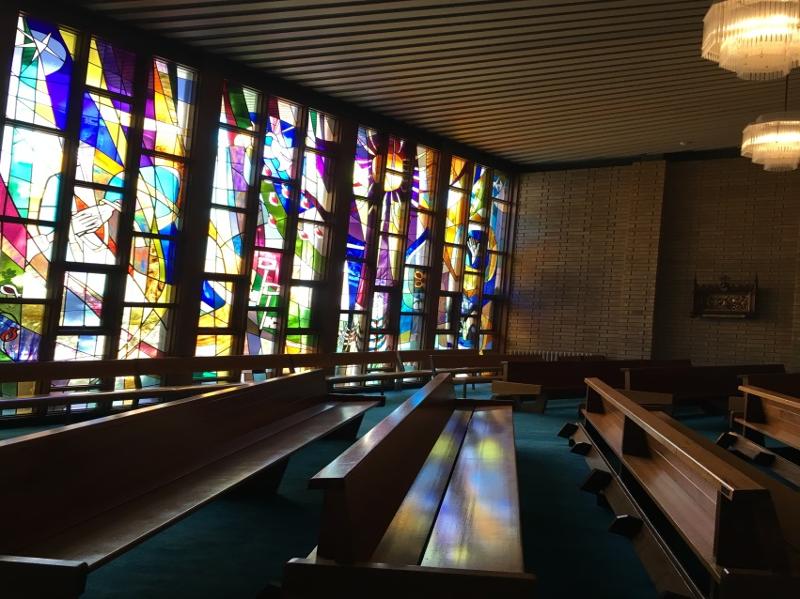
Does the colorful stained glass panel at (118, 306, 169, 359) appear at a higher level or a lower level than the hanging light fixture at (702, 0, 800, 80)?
lower

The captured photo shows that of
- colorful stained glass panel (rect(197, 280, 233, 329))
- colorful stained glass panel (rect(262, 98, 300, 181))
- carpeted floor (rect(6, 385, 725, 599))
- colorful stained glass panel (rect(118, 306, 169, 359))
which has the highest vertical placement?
colorful stained glass panel (rect(262, 98, 300, 181))

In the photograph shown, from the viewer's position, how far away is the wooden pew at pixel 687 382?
22.1 ft

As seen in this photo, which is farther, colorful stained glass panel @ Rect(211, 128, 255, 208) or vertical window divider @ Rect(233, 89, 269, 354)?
vertical window divider @ Rect(233, 89, 269, 354)

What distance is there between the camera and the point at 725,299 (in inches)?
368

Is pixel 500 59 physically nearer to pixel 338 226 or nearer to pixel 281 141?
pixel 281 141

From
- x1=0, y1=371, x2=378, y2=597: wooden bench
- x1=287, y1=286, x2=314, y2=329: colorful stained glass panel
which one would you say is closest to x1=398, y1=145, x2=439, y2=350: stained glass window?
x1=287, y1=286, x2=314, y2=329: colorful stained glass panel

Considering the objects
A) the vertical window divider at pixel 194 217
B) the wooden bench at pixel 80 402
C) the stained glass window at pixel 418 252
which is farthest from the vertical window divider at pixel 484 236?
the wooden bench at pixel 80 402

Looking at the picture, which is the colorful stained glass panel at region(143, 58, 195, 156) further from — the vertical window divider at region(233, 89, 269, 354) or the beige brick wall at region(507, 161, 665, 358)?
the beige brick wall at region(507, 161, 665, 358)

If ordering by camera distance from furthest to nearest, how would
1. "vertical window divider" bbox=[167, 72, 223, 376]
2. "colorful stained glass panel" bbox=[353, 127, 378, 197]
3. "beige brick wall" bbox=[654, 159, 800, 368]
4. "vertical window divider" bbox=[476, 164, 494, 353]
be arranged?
1. "vertical window divider" bbox=[476, 164, 494, 353]
2. "beige brick wall" bbox=[654, 159, 800, 368]
3. "colorful stained glass panel" bbox=[353, 127, 378, 197]
4. "vertical window divider" bbox=[167, 72, 223, 376]

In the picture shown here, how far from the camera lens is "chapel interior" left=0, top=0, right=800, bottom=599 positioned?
2.20 m

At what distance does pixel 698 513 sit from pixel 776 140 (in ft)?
12.9

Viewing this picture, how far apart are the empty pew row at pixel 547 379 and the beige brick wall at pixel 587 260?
7.60 feet

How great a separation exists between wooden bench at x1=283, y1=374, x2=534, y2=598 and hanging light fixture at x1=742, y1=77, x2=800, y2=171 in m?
3.65

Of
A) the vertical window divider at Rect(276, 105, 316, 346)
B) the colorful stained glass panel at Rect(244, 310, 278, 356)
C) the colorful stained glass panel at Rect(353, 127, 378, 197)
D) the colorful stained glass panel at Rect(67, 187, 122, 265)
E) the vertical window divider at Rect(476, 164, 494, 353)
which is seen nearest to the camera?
the colorful stained glass panel at Rect(67, 187, 122, 265)
